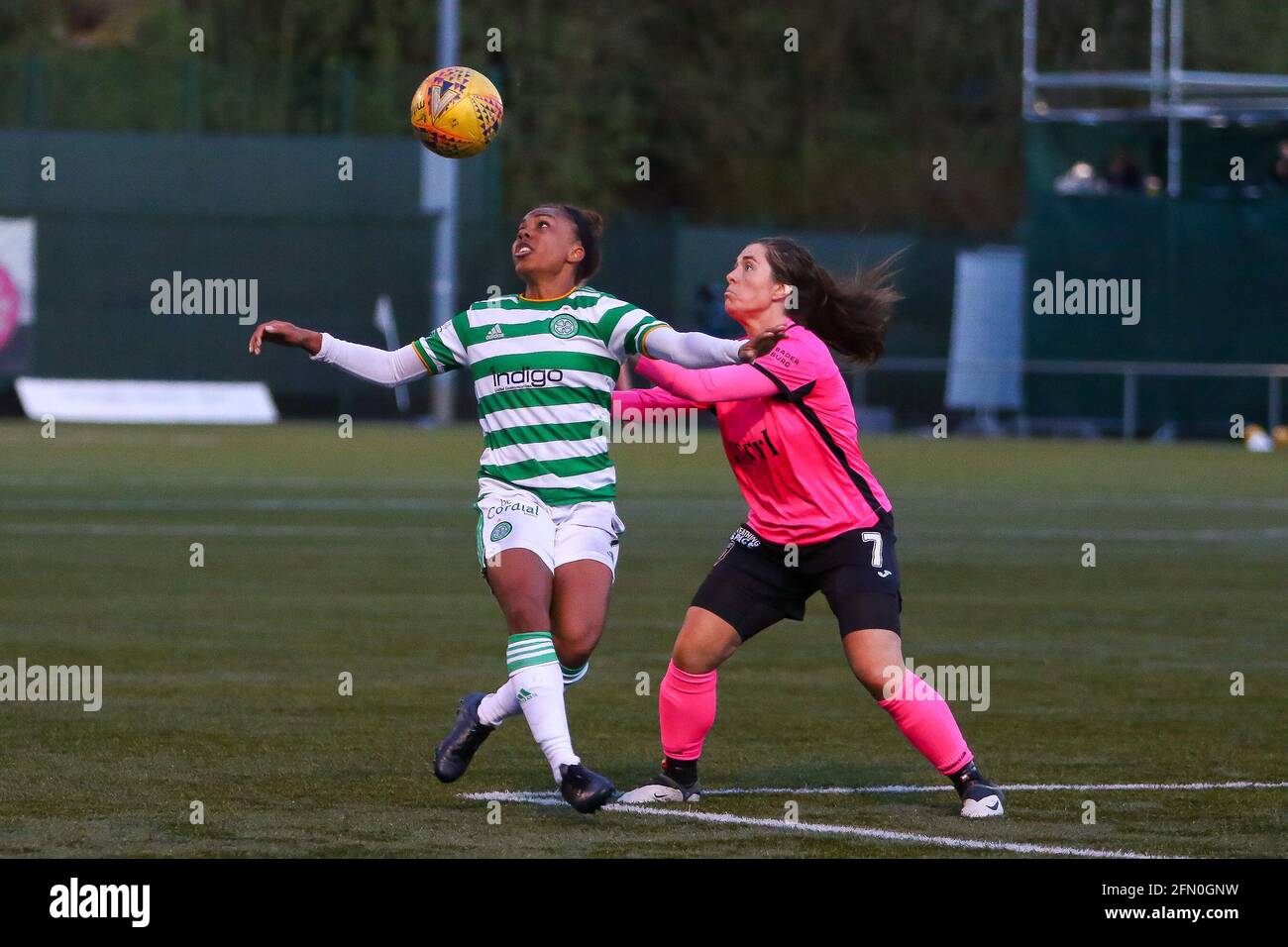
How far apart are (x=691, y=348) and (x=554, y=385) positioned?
52 centimetres

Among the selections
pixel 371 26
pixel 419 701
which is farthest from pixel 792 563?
pixel 371 26

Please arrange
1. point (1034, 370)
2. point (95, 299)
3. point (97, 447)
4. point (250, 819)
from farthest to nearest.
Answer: point (95, 299)
point (1034, 370)
point (97, 447)
point (250, 819)

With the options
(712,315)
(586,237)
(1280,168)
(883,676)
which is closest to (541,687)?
(883,676)

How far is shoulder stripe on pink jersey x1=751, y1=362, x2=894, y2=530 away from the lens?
8.40 metres

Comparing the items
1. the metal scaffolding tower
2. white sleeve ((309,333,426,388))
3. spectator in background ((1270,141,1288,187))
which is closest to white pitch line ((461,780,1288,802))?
white sleeve ((309,333,426,388))

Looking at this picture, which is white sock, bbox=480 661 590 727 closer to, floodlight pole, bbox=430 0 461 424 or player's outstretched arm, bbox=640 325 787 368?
player's outstretched arm, bbox=640 325 787 368

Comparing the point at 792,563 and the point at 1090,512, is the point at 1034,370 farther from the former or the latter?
the point at 792,563

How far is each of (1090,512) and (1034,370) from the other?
13899 millimetres

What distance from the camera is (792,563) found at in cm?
864

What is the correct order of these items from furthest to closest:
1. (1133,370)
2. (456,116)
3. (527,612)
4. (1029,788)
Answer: (1133,370) < (456,116) < (1029,788) < (527,612)

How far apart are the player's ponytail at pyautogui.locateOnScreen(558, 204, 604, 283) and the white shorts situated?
2.65 feet

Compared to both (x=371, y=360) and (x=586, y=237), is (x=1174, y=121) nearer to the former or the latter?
(x=586, y=237)

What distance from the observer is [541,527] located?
838cm

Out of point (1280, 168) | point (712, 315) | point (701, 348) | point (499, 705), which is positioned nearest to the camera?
point (701, 348)
